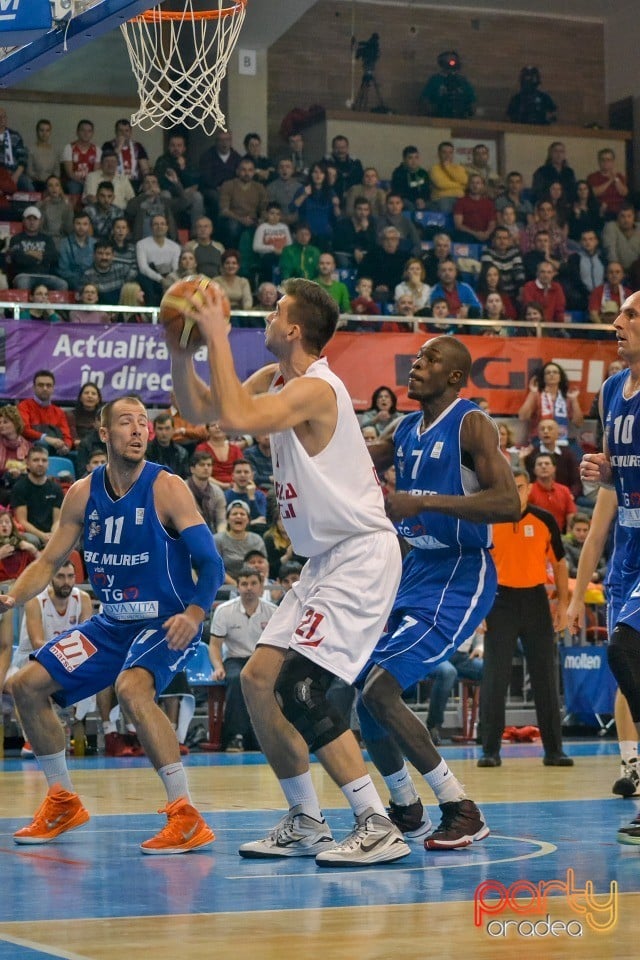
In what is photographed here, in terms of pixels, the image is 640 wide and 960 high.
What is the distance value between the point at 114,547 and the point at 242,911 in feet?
8.37

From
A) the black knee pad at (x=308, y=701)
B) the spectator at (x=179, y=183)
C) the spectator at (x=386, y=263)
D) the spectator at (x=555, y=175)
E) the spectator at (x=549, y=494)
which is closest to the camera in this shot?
the black knee pad at (x=308, y=701)

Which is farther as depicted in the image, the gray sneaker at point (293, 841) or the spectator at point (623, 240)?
the spectator at point (623, 240)

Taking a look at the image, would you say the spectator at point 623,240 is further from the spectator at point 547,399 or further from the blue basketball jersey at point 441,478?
the blue basketball jersey at point 441,478

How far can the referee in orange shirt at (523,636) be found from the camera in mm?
11297

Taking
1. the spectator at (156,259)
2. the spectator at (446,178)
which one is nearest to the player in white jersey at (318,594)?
the spectator at (156,259)

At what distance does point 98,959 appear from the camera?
392 cm

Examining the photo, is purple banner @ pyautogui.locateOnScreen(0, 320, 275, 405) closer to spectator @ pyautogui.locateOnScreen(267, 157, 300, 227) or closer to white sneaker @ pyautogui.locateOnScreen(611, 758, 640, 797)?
spectator @ pyautogui.locateOnScreen(267, 157, 300, 227)

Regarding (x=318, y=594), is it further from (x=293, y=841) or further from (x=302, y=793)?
(x=293, y=841)

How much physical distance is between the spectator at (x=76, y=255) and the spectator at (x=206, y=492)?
13.0 ft

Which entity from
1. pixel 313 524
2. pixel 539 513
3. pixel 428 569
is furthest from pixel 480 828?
pixel 539 513

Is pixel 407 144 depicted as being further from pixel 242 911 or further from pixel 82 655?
pixel 242 911

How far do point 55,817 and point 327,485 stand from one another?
7.47 ft

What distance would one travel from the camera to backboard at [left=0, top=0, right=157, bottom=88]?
8883mm

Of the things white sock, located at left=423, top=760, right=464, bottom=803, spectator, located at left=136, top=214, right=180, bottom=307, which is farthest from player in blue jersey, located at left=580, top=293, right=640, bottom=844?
spectator, located at left=136, top=214, right=180, bottom=307
